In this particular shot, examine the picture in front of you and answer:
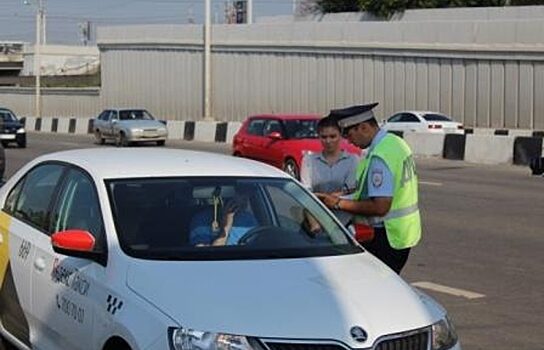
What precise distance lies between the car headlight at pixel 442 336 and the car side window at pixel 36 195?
253cm

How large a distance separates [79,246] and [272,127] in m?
16.9

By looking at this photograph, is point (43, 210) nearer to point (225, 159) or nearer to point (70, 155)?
point (70, 155)

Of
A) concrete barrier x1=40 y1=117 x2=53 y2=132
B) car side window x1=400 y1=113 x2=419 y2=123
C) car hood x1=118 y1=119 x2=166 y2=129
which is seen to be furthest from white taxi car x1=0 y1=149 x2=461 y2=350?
concrete barrier x1=40 y1=117 x2=53 y2=132

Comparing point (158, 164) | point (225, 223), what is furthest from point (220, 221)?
point (158, 164)

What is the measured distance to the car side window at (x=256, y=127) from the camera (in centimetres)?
2280

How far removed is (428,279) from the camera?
10.3 m

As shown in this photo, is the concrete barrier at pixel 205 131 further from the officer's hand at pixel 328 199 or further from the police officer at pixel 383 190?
the police officer at pixel 383 190

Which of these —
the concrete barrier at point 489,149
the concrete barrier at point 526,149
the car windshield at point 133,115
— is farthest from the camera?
the car windshield at point 133,115

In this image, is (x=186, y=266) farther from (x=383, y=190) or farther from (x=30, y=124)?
(x=30, y=124)

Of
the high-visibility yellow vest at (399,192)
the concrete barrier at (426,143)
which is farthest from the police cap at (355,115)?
the concrete barrier at (426,143)

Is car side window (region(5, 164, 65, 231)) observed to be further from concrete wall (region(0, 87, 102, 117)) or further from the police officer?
concrete wall (region(0, 87, 102, 117))

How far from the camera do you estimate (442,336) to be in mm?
4945

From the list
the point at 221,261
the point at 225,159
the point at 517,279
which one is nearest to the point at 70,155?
the point at 225,159

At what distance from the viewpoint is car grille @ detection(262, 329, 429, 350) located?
448 cm
